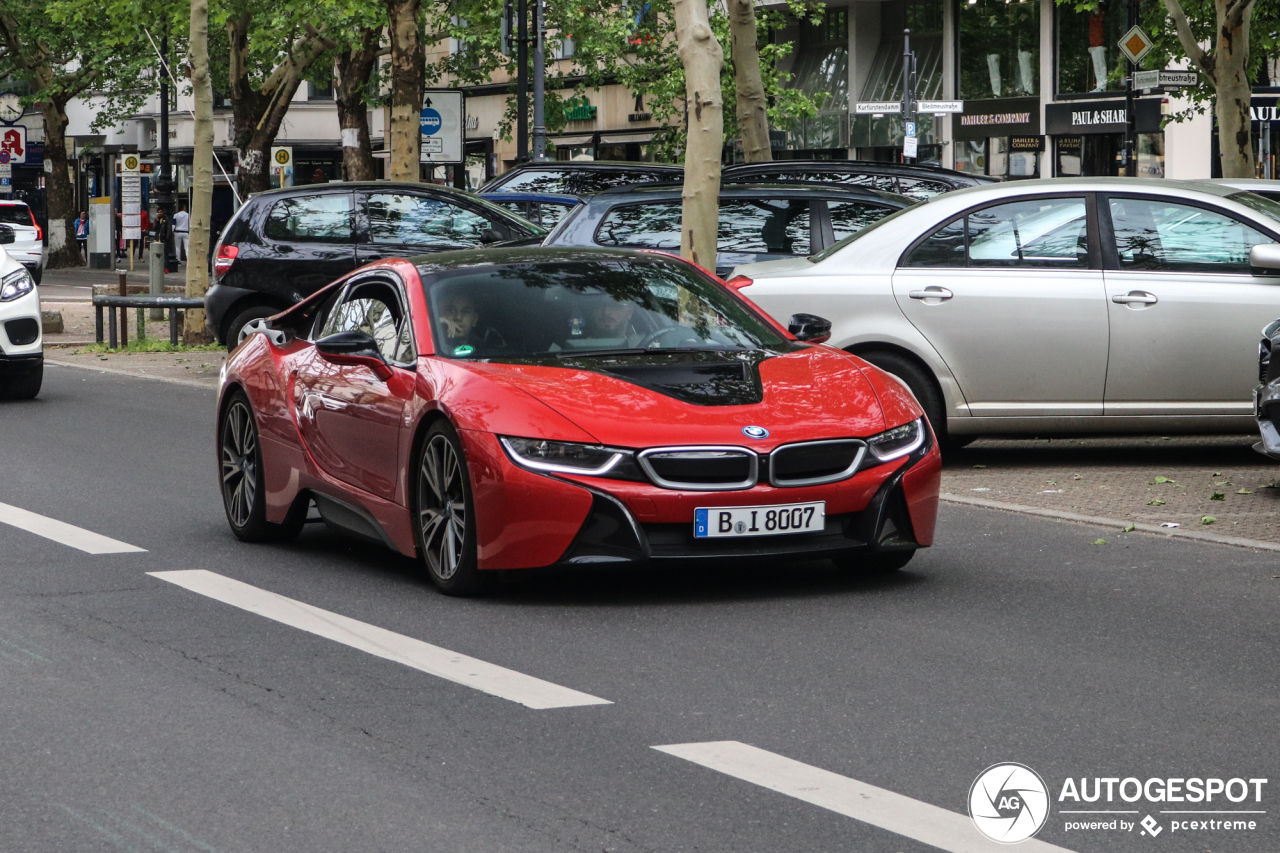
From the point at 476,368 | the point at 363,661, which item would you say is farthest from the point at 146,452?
the point at 363,661

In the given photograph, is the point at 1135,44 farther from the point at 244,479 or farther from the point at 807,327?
the point at 244,479

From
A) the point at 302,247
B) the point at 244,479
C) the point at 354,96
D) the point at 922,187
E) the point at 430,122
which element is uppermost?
the point at 354,96

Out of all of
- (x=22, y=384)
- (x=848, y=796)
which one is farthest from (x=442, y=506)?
(x=22, y=384)

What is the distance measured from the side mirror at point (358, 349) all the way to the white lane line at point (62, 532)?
146cm

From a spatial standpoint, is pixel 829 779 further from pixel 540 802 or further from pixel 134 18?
pixel 134 18

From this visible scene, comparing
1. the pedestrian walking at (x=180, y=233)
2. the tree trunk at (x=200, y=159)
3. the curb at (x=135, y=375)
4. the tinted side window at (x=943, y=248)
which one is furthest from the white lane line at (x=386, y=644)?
the pedestrian walking at (x=180, y=233)

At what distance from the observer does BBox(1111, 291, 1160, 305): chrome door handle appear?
1141 cm

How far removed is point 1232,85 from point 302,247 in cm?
1050

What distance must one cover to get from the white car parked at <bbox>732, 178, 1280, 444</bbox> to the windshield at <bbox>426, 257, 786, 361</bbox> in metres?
3.01

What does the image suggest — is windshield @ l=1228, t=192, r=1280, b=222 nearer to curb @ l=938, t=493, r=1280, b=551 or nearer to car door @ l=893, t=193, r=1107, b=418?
car door @ l=893, t=193, r=1107, b=418

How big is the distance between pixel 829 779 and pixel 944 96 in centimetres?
4306

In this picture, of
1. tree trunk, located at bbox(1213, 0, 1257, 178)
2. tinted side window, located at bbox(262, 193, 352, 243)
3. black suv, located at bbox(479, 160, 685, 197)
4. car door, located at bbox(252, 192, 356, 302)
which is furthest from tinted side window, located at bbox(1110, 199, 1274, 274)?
tree trunk, located at bbox(1213, 0, 1257, 178)

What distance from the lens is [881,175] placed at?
55.0 ft

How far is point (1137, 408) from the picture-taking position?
37.7 ft
